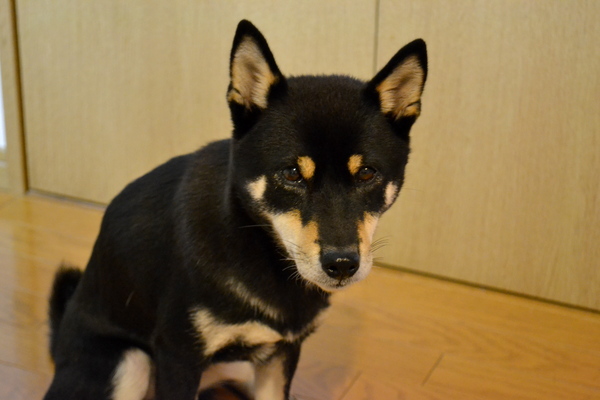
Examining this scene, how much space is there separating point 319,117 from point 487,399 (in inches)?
36.4

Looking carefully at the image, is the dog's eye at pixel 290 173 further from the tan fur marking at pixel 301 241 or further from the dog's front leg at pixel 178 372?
the dog's front leg at pixel 178 372

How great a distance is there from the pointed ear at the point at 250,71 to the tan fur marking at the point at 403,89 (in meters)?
0.19

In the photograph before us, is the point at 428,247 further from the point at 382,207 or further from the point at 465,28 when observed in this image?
the point at 382,207

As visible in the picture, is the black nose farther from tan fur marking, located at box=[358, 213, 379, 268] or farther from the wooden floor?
the wooden floor

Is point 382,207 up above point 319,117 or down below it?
below

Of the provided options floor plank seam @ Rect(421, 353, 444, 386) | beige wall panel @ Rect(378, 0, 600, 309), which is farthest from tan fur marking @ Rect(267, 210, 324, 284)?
beige wall panel @ Rect(378, 0, 600, 309)

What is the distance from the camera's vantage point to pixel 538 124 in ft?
6.87

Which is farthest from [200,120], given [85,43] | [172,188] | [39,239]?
[172,188]

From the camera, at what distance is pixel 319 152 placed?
130 cm

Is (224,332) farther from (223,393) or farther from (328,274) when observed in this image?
(223,393)

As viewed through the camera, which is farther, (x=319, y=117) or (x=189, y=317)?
(x=189, y=317)

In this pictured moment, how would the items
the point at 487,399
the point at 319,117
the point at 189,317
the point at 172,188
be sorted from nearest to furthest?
1. the point at 319,117
2. the point at 189,317
3. the point at 172,188
4. the point at 487,399

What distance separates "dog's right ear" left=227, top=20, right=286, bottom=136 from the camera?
129 cm

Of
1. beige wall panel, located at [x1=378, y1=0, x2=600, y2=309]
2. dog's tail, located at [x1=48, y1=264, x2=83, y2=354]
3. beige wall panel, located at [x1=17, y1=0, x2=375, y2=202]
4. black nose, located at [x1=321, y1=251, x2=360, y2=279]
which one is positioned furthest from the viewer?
beige wall panel, located at [x1=17, y1=0, x2=375, y2=202]
